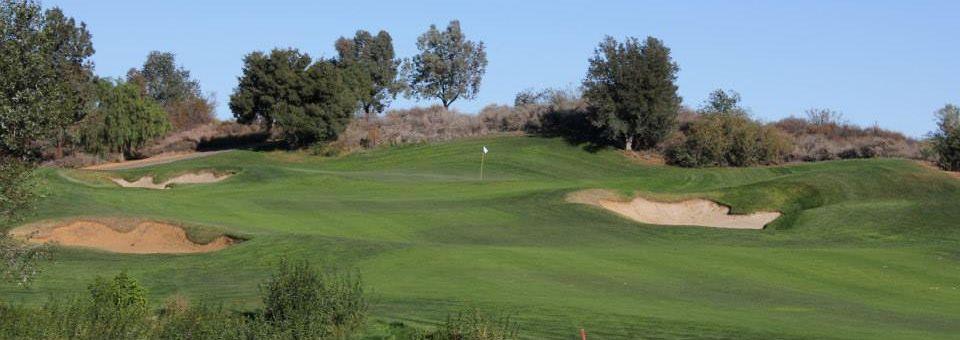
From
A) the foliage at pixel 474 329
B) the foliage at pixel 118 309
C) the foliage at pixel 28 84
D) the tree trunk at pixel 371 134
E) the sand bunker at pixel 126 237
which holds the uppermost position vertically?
the foliage at pixel 28 84

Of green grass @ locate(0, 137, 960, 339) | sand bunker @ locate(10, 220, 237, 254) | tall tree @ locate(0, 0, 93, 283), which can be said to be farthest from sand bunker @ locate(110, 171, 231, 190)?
tall tree @ locate(0, 0, 93, 283)

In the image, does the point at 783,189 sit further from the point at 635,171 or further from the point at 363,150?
the point at 363,150

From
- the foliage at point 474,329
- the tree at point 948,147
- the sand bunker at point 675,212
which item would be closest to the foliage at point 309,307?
the foliage at point 474,329

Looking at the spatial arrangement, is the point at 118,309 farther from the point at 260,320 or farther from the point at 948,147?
the point at 948,147

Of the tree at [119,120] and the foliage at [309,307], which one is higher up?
the tree at [119,120]

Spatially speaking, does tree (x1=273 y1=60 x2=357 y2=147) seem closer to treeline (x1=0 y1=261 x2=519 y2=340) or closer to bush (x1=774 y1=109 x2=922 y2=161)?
bush (x1=774 y1=109 x2=922 y2=161)

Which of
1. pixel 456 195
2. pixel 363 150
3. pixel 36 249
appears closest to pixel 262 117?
pixel 363 150

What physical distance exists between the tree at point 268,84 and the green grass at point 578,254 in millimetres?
29959

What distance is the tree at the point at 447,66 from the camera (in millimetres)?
117375

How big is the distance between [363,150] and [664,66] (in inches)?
878

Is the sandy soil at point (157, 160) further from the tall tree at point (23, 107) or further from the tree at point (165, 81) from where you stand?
the tall tree at point (23, 107)

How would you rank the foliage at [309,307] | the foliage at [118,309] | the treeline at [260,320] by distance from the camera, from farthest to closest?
1. the foliage at [309,307]
2. the foliage at [118,309]
3. the treeline at [260,320]

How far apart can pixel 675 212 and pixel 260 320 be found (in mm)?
30315

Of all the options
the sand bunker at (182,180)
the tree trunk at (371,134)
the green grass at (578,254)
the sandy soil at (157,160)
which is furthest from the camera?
the tree trunk at (371,134)
